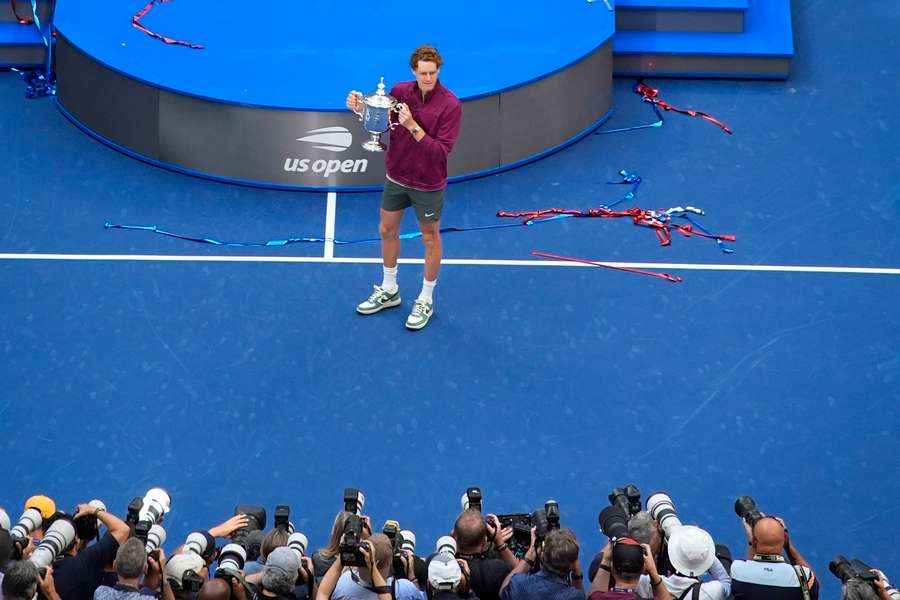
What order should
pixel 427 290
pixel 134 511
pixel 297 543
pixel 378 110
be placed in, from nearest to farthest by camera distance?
pixel 297 543 → pixel 134 511 → pixel 378 110 → pixel 427 290

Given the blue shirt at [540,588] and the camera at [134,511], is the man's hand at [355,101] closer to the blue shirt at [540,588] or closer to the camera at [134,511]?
the camera at [134,511]

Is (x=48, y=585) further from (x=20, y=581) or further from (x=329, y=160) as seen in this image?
(x=329, y=160)

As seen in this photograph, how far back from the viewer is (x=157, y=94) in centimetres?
1024

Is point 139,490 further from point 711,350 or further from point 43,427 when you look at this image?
point 711,350

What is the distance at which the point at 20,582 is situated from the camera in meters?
5.68

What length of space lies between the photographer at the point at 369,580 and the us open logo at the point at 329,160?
14.7 ft

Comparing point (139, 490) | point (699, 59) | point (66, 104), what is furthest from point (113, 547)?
point (699, 59)

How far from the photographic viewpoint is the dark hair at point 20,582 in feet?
18.6

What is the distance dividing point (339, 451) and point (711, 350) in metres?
2.41

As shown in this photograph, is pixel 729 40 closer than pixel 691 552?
No

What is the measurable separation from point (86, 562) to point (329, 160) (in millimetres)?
4484

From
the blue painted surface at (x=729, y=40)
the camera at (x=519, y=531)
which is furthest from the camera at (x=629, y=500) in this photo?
the blue painted surface at (x=729, y=40)

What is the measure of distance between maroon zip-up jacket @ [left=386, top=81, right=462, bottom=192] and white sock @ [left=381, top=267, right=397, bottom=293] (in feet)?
2.40

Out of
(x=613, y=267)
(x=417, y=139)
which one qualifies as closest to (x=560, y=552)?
(x=417, y=139)
